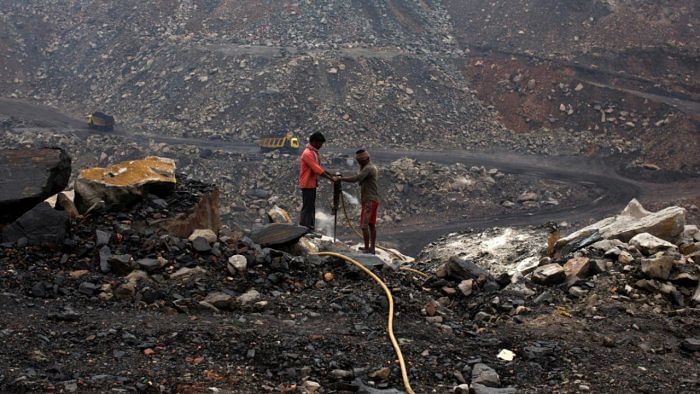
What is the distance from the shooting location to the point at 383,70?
27.5 metres

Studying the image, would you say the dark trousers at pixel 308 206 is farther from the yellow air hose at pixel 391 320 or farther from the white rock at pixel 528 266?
the white rock at pixel 528 266

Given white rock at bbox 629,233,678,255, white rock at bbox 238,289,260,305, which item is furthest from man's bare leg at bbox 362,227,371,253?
white rock at bbox 629,233,678,255

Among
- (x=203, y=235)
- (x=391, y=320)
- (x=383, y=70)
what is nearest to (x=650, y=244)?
(x=391, y=320)

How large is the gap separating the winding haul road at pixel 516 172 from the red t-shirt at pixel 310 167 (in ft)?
28.9

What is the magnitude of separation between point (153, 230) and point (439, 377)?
3.96 m

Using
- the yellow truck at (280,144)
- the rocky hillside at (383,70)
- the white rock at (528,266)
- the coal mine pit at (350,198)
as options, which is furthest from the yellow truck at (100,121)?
the white rock at (528,266)

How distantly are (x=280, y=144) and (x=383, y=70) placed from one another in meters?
6.95

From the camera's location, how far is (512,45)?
2994 cm

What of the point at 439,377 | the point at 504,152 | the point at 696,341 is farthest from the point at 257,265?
the point at 504,152

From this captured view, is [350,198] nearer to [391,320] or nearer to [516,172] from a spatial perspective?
[516,172]

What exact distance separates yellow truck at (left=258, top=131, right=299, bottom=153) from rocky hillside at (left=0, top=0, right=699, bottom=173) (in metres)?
1.60

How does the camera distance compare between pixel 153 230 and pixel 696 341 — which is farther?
pixel 153 230

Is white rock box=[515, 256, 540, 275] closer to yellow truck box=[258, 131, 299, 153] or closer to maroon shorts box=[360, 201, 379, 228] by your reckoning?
maroon shorts box=[360, 201, 379, 228]

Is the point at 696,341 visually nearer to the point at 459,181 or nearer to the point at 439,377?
the point at 439,377
